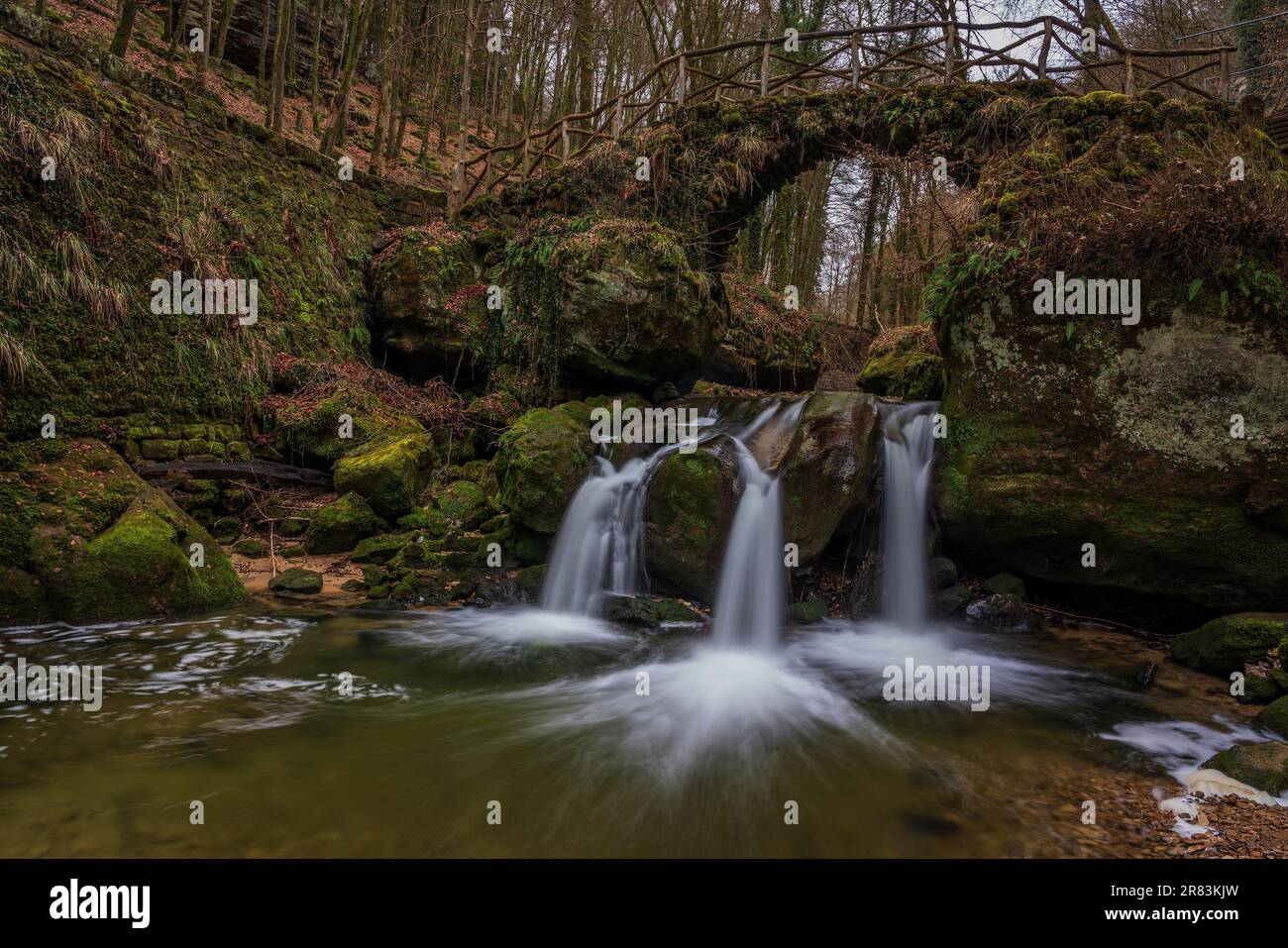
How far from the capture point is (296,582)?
21.6ft

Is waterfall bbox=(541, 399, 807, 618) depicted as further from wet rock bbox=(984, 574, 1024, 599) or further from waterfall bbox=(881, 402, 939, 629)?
wet rock bbox=(984, 574, 1024, 599)

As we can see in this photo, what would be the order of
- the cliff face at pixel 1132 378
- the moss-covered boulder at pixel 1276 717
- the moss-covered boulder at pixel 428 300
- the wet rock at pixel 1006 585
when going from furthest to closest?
the moss-covered boulder at pixel 428 300 < the wet rock at pixel 1006 585 < the cliff face at pixel 1132 378 < the moss-covered boulder at pixel 1276 717

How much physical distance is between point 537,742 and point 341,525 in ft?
16.3

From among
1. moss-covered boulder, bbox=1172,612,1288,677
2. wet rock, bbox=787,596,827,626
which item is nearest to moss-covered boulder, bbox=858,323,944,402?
wet rock, bbox=787,596,827,626

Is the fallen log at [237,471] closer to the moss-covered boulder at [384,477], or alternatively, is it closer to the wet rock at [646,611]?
the moss-covered boulder at [384,477]

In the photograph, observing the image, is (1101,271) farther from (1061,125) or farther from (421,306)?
(421,306)

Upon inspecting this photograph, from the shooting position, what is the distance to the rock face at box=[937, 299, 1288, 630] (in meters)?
5.18

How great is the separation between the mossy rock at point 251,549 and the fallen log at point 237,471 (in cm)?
101

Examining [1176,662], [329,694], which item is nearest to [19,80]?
[329,694]

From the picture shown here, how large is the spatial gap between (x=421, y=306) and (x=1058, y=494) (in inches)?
387

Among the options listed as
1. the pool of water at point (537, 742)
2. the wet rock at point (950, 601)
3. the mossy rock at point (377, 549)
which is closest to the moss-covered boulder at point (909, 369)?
the wet rock at point (950, 601)

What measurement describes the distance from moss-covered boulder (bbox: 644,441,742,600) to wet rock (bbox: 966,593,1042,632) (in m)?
2.83

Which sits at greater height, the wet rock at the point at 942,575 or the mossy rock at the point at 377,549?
the mossy rock at the point at 377,549

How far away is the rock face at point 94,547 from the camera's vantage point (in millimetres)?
5047
